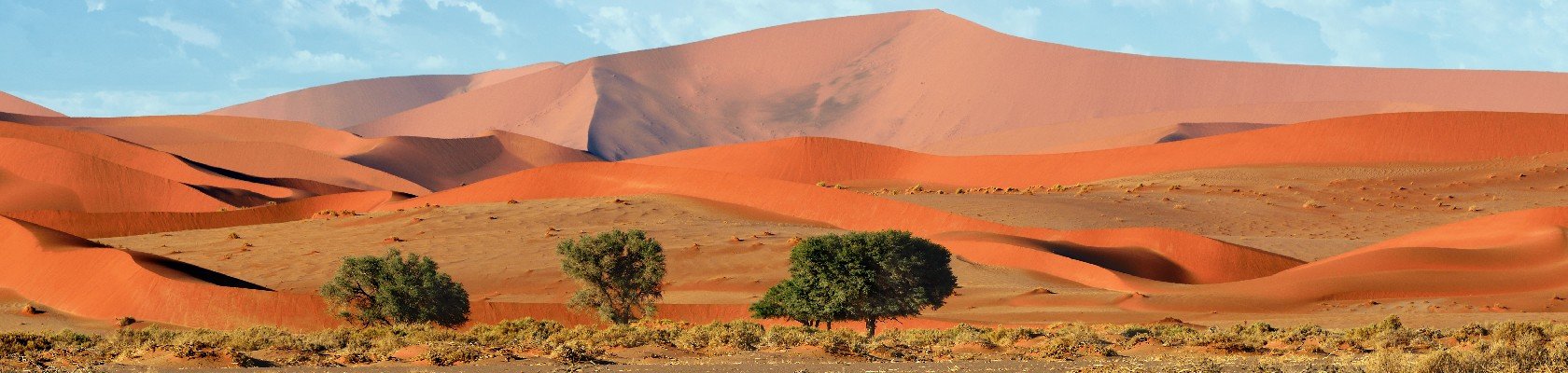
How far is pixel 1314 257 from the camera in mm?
54375

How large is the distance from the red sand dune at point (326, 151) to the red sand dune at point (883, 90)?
2666 cm

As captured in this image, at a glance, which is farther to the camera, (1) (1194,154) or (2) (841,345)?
(1) (1194,154)

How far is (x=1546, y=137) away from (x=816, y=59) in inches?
4686

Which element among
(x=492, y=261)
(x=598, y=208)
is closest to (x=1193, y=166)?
(x=598, y=208)

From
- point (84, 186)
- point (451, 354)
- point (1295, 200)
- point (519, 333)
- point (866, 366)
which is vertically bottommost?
point (451, 354)

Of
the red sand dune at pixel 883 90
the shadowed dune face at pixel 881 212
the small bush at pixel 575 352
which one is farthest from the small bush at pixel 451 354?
the red sand dune at pixel 883 90

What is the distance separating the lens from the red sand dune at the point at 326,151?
11644 centimetres

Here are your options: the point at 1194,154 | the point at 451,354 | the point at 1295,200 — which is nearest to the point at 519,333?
the point at 451,354

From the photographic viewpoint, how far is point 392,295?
114ft

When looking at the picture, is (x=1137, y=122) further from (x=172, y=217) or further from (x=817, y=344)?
(x=817, y=344)

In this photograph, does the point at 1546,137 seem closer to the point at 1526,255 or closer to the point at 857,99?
the point at 1526,255

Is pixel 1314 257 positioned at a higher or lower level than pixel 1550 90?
lower

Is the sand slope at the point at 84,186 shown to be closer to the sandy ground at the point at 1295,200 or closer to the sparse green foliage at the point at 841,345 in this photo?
the sandy ground at the point at 1295,200

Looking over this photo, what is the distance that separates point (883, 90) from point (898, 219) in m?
124
